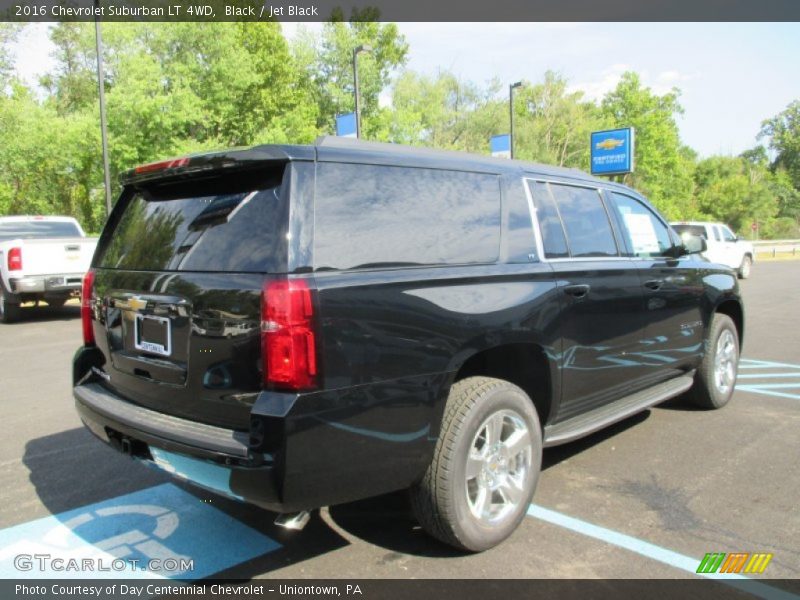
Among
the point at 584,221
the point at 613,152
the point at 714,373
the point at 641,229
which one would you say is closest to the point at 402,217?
the point at 584,221

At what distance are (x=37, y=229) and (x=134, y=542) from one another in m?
12.1

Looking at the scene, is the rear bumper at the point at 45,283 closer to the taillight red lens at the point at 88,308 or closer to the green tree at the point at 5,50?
the taillight red lens at the point at 88,308

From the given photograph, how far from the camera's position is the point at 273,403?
2396 mm

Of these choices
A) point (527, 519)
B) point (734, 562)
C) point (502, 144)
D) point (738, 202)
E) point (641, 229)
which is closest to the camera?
point (734, 562)

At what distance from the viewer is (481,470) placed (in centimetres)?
306

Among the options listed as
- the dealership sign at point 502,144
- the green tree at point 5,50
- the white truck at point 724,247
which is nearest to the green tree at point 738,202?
Result: the white truck at point 724,247

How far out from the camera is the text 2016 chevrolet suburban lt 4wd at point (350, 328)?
2.46 meters

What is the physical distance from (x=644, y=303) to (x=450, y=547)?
2.17 metres

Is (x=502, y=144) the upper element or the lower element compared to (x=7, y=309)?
upper

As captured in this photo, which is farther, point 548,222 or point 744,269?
point 744,269

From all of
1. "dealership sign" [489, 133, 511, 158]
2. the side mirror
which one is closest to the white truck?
"dealership sign" [489, 133, 511, 158]

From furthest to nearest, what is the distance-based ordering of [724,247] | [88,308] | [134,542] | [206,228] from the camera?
[724,247]
[88,308]
[134,542]
[206,228]

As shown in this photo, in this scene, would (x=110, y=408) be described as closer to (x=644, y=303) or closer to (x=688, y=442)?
(x=644, y=303)

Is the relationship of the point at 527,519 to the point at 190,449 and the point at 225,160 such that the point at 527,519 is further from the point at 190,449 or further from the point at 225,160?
the point at 225,160
